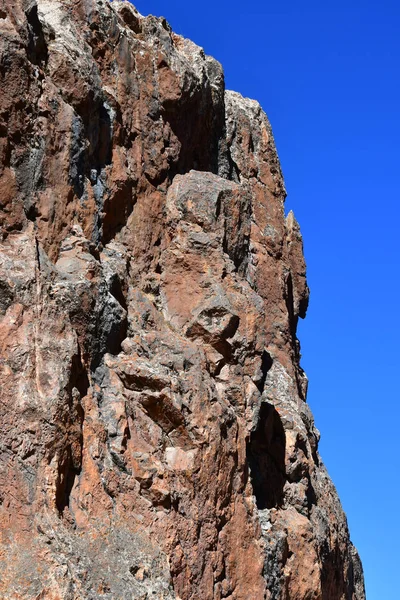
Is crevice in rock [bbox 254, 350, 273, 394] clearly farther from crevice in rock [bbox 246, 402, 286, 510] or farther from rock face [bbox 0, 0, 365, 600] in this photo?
crevice in rock [bbox 246, 402, 286, 510]

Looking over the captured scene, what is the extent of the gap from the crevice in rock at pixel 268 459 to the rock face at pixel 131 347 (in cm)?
5

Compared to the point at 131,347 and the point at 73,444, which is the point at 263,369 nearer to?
the point at 131,347

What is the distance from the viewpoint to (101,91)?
803 inches

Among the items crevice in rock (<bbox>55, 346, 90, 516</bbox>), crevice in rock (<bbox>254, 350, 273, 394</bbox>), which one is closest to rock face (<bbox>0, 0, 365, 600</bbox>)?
crevice in rock (<bbox>55, 346, 90, 516</bbox>)

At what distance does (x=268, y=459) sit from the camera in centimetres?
2303

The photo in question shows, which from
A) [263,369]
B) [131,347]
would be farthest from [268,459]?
[131,347]

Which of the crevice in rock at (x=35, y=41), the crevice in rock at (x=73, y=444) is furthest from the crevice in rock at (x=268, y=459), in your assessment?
the crevice in rock at (x=35, y=41)

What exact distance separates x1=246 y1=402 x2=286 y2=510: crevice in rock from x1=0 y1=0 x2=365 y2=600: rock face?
2.1 inches

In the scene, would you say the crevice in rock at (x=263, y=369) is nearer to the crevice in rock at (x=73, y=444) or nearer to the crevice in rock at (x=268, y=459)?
the crevice in rock at (x=268, y=459)

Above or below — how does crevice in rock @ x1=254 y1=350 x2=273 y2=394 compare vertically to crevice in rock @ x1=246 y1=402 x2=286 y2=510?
above

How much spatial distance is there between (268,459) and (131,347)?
5.56 m

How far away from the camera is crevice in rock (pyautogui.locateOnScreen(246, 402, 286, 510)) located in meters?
22.2

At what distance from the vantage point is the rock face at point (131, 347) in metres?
15.6

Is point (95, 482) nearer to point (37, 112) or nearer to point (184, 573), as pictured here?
point (184, 573)
